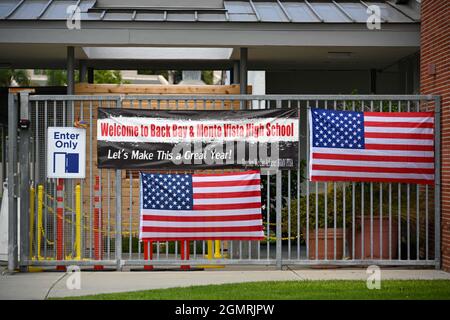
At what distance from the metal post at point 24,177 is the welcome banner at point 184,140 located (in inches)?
42.1

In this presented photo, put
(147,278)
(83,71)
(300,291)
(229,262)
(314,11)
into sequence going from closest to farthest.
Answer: (300,291) < (147,278) < (229,262) < (314,11) < (83,71)

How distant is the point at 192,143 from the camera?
504 inches

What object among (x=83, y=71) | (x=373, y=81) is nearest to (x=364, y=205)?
(x=373, y=81)

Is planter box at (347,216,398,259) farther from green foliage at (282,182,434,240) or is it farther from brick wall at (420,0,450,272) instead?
brick wall at (420,0,450,272)

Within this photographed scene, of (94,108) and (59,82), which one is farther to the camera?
(59,82)

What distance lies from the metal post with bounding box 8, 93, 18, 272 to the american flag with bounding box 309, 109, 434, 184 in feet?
14.6

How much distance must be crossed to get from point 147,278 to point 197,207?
1347 mm

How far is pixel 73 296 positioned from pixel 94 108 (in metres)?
7.28

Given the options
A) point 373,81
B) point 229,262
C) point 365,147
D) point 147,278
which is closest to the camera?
point 147,278

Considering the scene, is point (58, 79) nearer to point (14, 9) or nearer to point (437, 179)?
point (14, 9)

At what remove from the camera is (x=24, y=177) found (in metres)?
12.7
